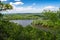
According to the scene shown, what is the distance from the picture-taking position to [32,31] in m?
3.07

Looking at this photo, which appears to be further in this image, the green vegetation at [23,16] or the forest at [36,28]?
the green vegetation at [23,16]

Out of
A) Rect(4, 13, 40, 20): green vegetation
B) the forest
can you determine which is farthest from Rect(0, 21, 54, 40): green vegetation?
Rect(4, 13, 40, 20): green vegetation

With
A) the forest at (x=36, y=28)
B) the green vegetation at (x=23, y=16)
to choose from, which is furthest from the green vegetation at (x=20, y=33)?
the green vegetation at (x=23, y=16)

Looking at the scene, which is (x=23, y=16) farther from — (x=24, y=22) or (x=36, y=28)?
(x=36, y=28)

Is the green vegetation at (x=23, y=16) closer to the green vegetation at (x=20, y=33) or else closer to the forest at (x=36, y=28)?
the forest at (x=36, y=28)

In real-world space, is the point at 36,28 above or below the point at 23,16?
below

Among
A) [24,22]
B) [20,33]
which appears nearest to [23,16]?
[24,22]

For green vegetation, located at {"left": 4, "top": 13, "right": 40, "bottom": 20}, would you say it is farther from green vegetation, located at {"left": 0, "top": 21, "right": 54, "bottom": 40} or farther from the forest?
green vegetation, located at {"left": 0, "top": 21, "right": 54, "bottom": 40}

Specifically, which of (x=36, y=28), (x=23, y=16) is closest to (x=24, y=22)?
(x=23, y=16)

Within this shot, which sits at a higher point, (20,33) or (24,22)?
(24,22)

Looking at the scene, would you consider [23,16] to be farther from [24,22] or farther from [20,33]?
[20,33]

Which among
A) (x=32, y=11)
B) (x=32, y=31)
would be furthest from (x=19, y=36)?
(x=32, y=11)

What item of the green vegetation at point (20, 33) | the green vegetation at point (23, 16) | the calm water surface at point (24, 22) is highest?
the green vegetation at point (23, 16)

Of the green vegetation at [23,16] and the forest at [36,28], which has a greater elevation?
the green vegetation at [23,16]
